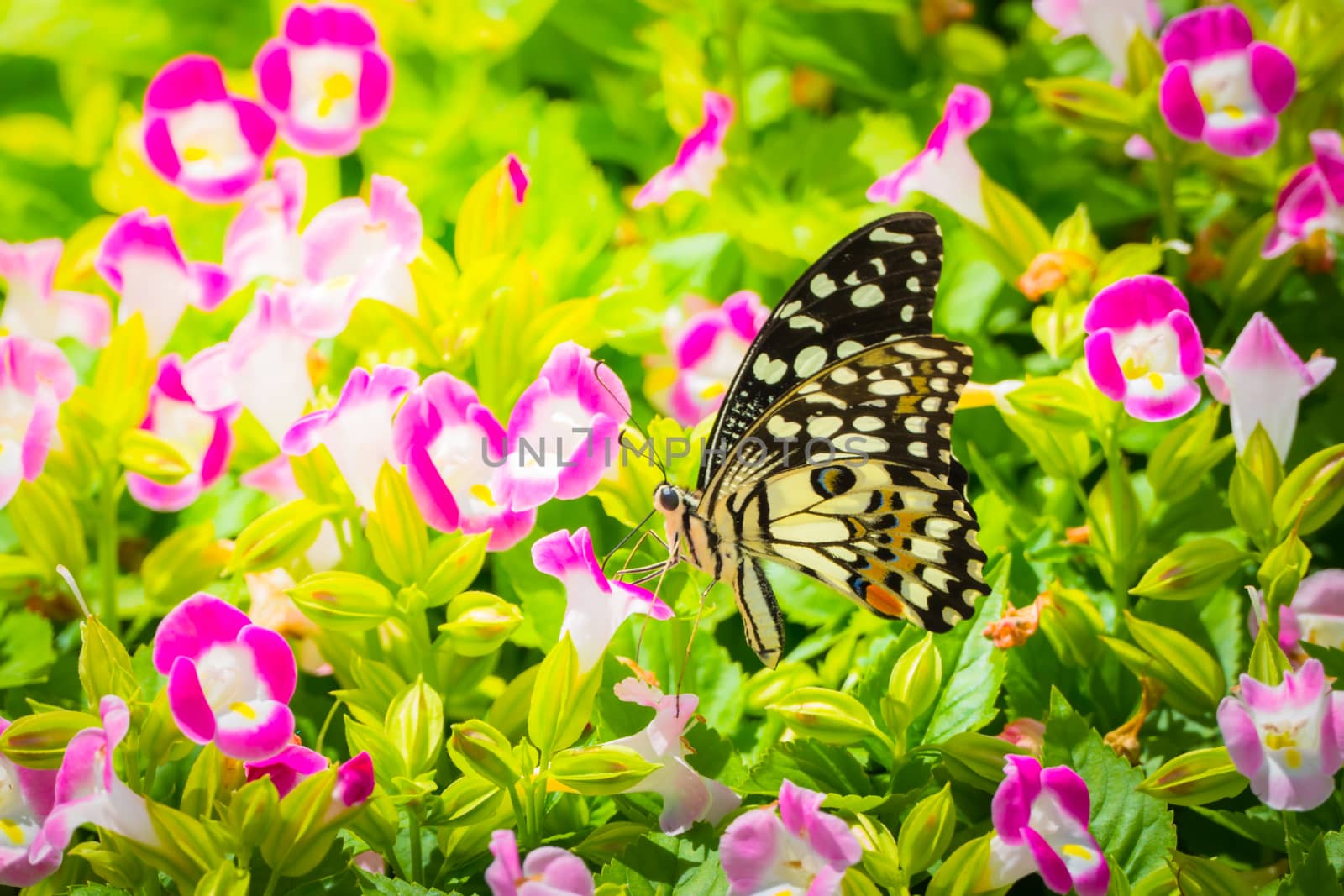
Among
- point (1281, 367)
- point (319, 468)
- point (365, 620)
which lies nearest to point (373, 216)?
point (319, 468)

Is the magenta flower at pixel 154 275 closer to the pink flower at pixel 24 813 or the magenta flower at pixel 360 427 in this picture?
the magenta flower at pixel 360 427

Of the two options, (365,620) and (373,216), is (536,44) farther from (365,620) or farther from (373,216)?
(365,620)

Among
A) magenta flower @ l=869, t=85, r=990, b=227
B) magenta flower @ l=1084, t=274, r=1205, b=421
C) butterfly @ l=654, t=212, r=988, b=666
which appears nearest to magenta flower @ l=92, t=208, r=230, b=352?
butterfly @ l=654, t=212, r=988, b=666

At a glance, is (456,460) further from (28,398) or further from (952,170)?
(952,170)

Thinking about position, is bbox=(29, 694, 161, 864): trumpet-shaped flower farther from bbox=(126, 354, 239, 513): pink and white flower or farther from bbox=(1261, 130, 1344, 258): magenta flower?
bbox=(1261, 130, 1344, 258): magenta flower

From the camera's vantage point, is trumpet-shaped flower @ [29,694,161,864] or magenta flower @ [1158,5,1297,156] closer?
trumpet-shaped flower @ [29,694,161,864]

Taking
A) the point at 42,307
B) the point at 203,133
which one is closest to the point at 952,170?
the point at 203,133
